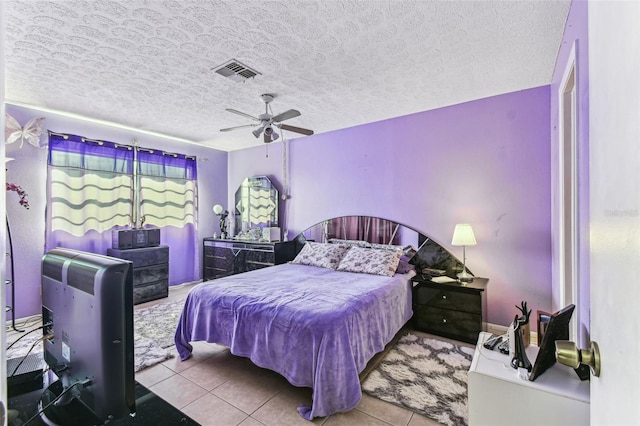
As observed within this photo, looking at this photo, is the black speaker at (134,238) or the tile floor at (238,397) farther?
the black speaker at (134,238)

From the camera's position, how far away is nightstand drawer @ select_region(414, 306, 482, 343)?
2.88m

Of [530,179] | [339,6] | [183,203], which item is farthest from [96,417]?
[183,203]

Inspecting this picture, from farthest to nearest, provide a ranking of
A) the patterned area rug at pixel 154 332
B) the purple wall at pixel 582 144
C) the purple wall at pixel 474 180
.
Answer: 1. the purple wall at pixel 474 180
2. the patterned area rug at pixel 154 332
3. the purple wall at pixel 582 144

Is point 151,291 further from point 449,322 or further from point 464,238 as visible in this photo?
point 464,238

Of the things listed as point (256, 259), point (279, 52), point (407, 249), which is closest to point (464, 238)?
point (407, 249)

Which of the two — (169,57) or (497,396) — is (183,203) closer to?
(169,57)

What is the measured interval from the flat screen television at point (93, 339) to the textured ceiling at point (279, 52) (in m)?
1.75

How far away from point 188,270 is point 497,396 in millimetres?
5026

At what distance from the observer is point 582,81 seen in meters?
1.46

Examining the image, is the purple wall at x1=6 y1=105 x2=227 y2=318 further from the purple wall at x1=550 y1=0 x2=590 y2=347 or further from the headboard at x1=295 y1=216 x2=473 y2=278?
the purple wall at x1=550 y1=0 x2=590 y2=347

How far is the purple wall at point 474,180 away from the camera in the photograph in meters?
2.98

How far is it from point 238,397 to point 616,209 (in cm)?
232

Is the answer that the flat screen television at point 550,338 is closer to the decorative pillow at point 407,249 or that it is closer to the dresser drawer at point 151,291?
the decorative pillow at point 407,249

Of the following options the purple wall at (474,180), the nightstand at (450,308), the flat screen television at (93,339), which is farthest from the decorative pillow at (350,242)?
the flat screen television at (93,339)
